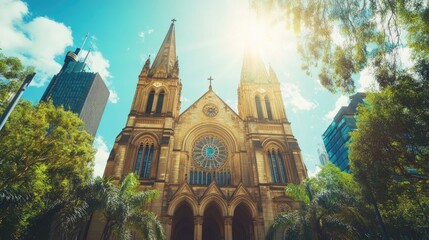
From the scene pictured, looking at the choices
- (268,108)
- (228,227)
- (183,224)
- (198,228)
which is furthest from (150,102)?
(228,227)

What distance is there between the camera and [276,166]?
66.6 ft

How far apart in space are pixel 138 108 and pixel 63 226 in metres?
14.1

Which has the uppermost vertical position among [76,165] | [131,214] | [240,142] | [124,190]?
[240,142]

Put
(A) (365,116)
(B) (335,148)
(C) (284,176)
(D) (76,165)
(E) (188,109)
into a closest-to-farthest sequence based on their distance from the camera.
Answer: (A) (365,116)
(D) (76,165)
(C) (284,176)
(E) (188,109)
(B) (335,148)

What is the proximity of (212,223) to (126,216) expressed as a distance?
9.11 m

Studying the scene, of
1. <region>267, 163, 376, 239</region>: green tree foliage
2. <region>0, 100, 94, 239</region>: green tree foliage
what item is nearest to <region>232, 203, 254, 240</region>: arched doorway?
<region>267, 163, 376, 239</region>: green tree foliage

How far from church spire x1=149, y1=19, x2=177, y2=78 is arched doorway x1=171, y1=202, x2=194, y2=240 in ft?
48.4

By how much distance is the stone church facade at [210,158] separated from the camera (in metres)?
16.4

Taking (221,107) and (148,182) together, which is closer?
(148,182)

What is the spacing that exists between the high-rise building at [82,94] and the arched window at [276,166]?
62.9 meters

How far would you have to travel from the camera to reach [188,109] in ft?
76.2

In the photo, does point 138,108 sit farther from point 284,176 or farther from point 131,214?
point 284,176

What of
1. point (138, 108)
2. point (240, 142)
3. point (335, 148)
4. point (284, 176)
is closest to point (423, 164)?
point (284, 176)

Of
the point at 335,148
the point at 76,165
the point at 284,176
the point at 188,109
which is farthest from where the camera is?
the point at 335,148
